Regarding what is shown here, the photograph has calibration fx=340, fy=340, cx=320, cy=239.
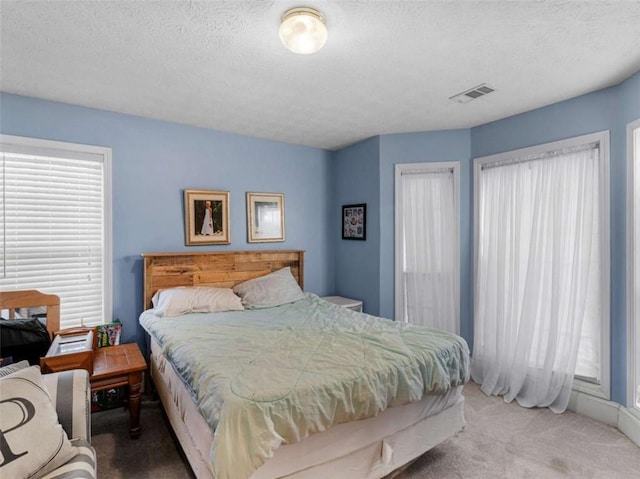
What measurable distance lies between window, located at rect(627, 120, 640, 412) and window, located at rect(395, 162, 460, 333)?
53.8 inches

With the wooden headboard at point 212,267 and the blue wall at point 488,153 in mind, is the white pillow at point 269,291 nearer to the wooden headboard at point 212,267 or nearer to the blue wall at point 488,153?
the wooden headboard at point 212,267

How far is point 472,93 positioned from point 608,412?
2.65m

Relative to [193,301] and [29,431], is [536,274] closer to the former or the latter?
[193,301]

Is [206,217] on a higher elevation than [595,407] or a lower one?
higher

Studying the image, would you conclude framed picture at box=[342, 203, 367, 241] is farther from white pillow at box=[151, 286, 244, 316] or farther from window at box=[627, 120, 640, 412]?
window at box=[627, 120, 640, 412]

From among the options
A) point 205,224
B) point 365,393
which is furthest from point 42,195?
point 365,393

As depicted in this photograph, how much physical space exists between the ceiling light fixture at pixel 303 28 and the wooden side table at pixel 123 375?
2.28 m

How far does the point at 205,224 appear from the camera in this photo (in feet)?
11.4

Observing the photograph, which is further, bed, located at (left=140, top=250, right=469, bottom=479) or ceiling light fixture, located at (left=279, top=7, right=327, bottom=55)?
ceiling light fixture, located at (left=279, top=7, right=327, bottom=55)

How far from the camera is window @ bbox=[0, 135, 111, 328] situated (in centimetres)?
263

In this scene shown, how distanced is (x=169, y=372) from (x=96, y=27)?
6.77 feet

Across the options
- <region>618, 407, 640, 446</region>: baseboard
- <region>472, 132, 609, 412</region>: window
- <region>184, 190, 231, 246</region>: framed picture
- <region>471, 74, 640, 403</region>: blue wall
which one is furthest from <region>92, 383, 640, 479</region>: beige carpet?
<region>184, 190, 231, 246</region>: framed picture

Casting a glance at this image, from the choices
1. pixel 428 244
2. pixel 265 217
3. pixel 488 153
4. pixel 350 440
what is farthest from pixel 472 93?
pixel 350 440

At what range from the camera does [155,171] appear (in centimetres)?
323
